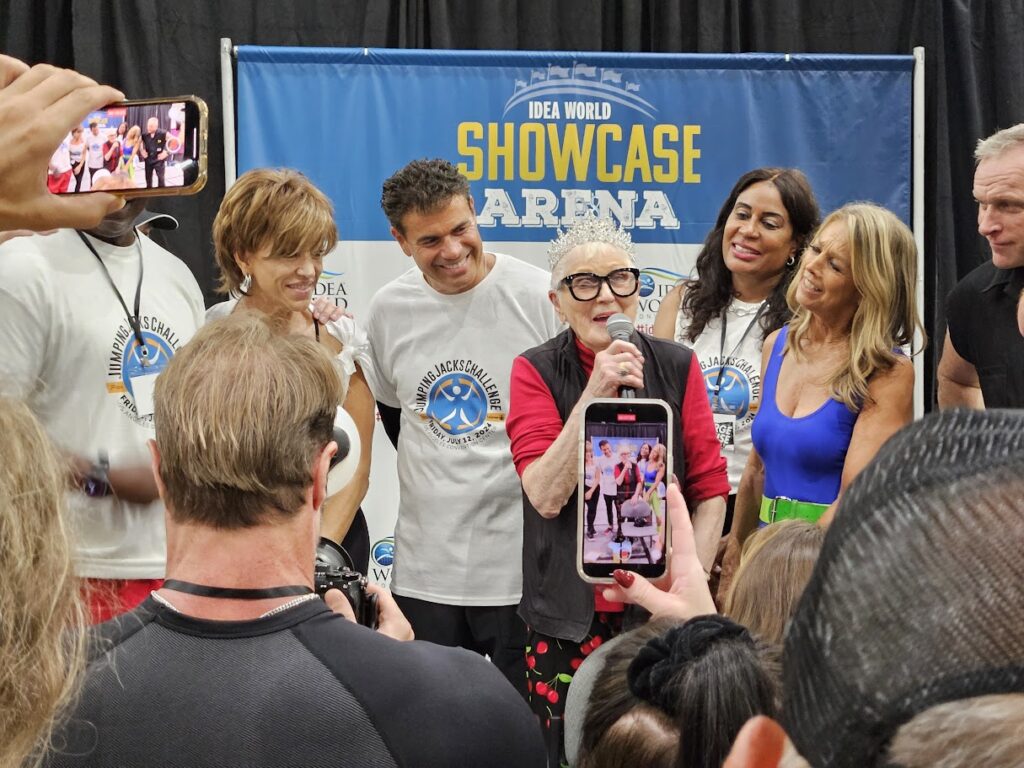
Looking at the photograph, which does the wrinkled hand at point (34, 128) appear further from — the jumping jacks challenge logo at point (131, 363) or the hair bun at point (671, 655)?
the jumping jacks challenge logo at point (131, 363)

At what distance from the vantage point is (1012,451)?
0.43 meters

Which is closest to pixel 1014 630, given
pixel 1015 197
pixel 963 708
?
pixel 963 708

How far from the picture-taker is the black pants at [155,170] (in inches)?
67.1

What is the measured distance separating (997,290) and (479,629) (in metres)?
1.49

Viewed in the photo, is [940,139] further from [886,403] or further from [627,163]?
[886,403]

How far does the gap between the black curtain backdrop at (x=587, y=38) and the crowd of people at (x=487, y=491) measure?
1.78 meters

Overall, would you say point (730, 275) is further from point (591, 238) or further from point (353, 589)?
point (353, 589)

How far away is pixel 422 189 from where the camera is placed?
2.91 m

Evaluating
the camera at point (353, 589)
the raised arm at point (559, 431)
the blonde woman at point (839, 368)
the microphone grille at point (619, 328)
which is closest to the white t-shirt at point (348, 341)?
the raised arm at point (559, 431)

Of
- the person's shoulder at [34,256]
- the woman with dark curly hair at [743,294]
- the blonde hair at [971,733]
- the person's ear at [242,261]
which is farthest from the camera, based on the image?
the woman with dark curly hair at [743,294]

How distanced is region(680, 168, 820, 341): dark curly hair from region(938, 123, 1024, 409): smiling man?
42cm

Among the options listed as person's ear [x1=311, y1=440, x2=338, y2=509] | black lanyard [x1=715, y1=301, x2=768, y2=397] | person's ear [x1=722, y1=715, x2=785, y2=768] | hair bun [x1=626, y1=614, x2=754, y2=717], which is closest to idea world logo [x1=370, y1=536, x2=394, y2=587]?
black lanyard [x1=715, y1=301, x2=768, y2=397]

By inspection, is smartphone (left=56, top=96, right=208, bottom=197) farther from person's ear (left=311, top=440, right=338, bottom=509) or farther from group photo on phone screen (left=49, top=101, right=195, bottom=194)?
person's ear (left=311, top=440, right=338, bottom=509)

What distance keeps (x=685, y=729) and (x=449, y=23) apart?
3989mm
